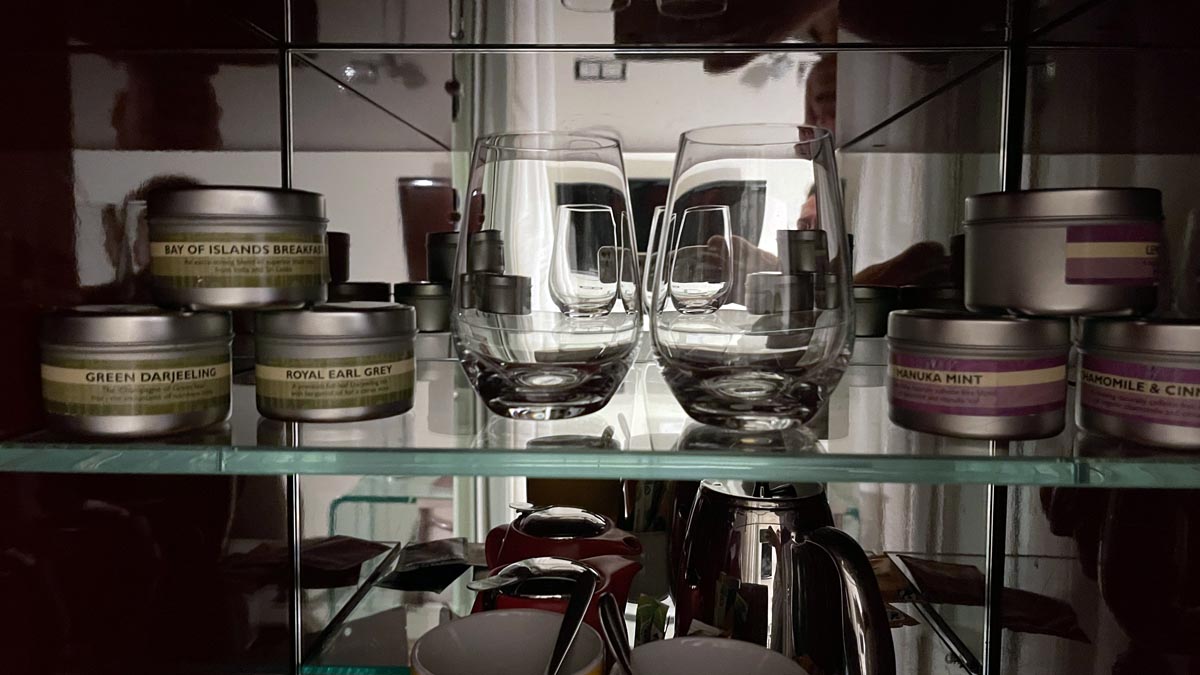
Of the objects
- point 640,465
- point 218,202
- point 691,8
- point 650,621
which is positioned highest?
point 691,8

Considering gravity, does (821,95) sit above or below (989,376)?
above

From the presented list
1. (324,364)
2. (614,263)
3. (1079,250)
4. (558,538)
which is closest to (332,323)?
(324,364)

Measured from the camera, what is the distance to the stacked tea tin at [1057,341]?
375mm

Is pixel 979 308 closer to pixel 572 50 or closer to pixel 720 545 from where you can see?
pixel 720 545

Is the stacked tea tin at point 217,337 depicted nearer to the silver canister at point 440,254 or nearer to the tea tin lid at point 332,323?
the tea tin lid at point 332,323

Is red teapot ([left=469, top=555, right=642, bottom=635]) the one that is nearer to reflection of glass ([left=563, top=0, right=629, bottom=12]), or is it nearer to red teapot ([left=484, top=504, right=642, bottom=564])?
red teapot ([left=484, top=504, right=642, bottom=564])

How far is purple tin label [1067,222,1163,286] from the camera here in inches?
15.9

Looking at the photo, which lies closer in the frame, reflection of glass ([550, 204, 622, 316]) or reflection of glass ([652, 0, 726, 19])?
reflection of glass ([550, 204, 622, 316])

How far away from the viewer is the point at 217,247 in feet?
1.36

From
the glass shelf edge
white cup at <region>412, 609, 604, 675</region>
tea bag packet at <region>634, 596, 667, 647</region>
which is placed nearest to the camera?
the glass shelf edge

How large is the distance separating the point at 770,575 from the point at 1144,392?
0.24 m

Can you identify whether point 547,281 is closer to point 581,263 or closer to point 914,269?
point 581,263

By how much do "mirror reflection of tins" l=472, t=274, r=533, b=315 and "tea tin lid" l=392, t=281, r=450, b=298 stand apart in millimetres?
202

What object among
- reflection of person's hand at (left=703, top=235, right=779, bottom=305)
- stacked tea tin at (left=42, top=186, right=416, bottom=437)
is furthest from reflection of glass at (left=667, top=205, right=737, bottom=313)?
stacked tea tin at (left=42, top=186, right=416, bottom=437)
